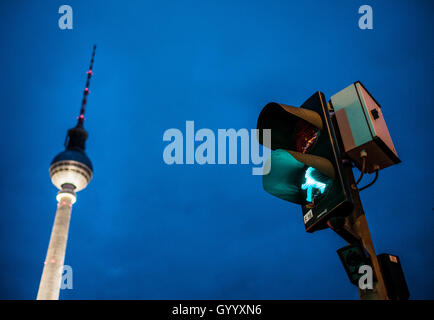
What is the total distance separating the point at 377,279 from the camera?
3.33 m

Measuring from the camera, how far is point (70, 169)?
67688 mm

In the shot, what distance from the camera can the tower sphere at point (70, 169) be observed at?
6794 cm

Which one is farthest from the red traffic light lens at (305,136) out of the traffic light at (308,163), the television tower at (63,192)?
the television tower at (63,192)

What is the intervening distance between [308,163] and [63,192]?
236 ft

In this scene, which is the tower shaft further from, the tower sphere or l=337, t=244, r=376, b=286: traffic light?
l=337, t=244, r=376, b=286: traffic light

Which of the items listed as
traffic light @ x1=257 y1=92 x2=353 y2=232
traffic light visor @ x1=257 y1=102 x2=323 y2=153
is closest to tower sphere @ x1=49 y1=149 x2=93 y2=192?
traffic light visor @ x1=257 y1=102 x2=323 y2=153

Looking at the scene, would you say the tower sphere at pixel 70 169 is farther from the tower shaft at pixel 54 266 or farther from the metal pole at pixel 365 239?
the metal pole at pixel 365 239

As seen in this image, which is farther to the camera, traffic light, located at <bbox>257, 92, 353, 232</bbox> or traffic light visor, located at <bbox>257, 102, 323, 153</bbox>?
traffic light visor, located at <bbox>257, 102, 323, 153</bbox>

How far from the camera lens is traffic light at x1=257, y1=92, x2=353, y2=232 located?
11.5 ft

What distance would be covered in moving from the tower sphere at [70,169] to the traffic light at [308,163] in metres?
69.4

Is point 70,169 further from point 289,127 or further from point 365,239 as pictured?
point 365,239
